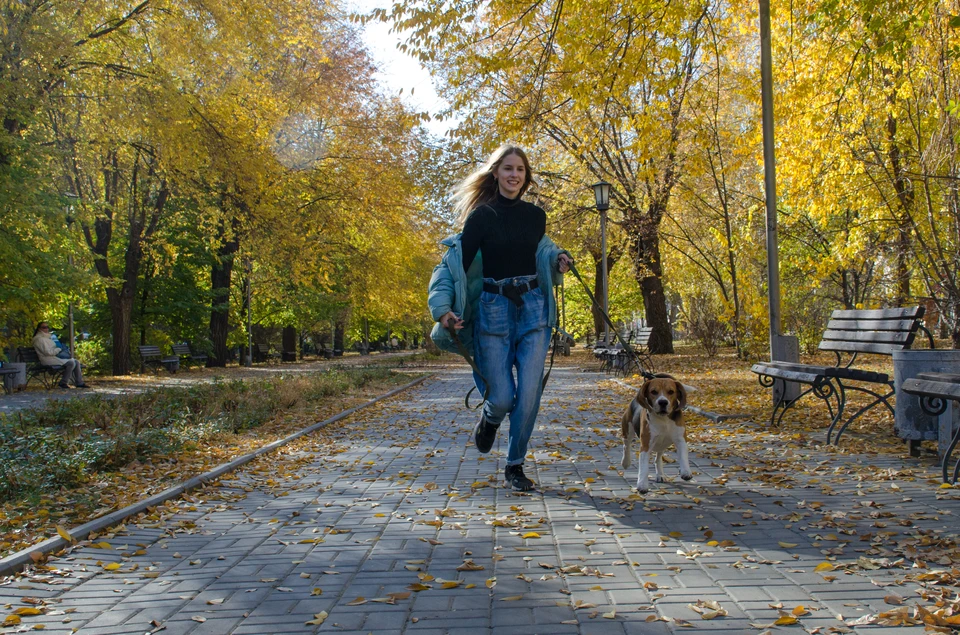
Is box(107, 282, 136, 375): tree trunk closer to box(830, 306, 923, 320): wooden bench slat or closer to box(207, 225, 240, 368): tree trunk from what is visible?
box(207, 225, 240, 368): tree trunk

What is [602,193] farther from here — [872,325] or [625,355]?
[872,325]

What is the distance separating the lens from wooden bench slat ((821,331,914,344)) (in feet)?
26.1

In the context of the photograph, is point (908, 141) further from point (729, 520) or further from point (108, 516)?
point (108, 516)

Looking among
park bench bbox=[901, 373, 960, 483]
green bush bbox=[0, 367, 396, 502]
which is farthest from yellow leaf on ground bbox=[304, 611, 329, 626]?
park bench bbox=[901, 373, 960, 483]

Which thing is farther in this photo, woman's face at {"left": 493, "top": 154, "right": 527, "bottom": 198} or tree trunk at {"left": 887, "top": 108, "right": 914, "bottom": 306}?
tree trunk at {"left": 887, "top": 108, "right": 914, "bottom": 306}

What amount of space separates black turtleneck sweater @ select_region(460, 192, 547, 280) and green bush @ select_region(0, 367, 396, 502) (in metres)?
3.66

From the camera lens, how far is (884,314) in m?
8.45

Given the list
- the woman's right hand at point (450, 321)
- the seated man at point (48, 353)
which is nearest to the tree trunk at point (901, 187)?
the woman's right hand at point (450, 321)

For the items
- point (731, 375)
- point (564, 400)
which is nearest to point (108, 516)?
point (564, 400)

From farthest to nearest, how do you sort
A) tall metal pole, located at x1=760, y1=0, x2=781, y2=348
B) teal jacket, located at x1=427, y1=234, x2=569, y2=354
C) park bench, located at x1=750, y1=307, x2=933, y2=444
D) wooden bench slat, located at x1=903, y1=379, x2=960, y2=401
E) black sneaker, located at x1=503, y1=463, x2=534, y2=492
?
tall metal pole, located at x1=760, y1=0, x2=781, y2=348 → park bench, located at x1=750, y1=307, x2=933, y2=444 → black sneaker, located at x1=503, y1=463, x2=534, y2=492 → teal jacket, located at x1=427, y1=234, x2=569, y2=354 → wooden bench slat, located at x1=903, y1=379, x2=960, y2=401

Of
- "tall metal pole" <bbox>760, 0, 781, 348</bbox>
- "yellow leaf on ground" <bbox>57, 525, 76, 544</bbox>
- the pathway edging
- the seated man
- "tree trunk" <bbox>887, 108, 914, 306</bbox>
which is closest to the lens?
the pathway edging

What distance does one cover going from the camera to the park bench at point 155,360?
26.1 m

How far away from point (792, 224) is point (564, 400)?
386 inches

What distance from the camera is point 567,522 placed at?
5.13 meters
